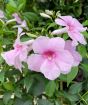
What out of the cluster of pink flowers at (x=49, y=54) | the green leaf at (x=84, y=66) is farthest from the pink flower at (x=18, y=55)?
the green leaf at (x=84, y=66)

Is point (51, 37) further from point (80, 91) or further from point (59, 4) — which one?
point (59, 4)

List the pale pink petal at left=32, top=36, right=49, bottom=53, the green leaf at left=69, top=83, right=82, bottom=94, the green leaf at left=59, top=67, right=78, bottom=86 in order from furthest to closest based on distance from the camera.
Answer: the green leaf at left=69, top=83, right=82, bottom=94
the green leaf at left=59, top=67, right=78, bottom=86
the pale pink petal at left=32, top=36, right=49, bottom=53

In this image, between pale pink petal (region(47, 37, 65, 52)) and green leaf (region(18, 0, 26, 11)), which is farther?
green leaf (region(18, 0, 26, 11))

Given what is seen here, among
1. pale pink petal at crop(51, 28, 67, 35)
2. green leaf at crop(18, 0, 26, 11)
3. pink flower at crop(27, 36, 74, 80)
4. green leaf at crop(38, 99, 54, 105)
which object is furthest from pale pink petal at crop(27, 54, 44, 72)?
green leaf at crop(18, 0, 26, 11)

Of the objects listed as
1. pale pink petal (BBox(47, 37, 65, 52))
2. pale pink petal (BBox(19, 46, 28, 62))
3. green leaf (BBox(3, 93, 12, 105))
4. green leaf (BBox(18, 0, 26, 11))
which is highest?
green leaf (BBox(18, 0, 26, 11))

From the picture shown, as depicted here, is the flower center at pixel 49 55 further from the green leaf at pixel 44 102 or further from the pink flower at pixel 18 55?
the green leaf at pixel 44 102

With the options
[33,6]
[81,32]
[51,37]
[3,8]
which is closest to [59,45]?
[51,37]

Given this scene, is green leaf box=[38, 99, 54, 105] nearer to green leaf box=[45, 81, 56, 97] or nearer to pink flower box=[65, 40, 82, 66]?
green leaf box=[45, 81, 56, 97]
